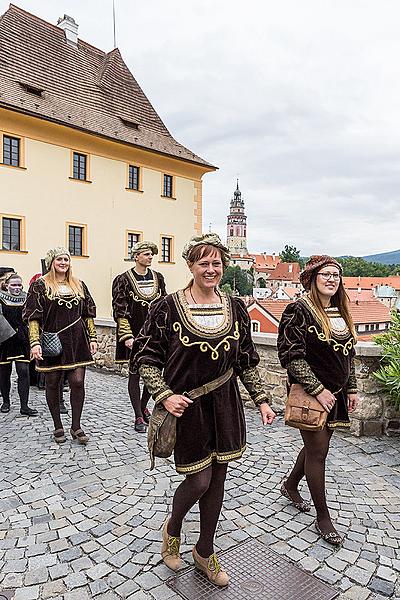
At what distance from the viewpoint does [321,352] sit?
3277 millimetres

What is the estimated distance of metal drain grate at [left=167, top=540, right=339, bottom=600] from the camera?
2.78m

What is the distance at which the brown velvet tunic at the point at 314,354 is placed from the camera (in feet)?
10.6

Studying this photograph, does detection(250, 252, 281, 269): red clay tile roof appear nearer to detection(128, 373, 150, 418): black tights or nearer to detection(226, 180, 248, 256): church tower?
detection(226, 180, 248, 256): church tower

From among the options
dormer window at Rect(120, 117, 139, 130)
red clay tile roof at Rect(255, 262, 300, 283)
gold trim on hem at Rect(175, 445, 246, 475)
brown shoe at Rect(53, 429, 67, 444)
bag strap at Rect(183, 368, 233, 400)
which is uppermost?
dormer window at Rect(120, 117, 139, 130)

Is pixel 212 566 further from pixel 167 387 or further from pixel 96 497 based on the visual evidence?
pixel 96 497

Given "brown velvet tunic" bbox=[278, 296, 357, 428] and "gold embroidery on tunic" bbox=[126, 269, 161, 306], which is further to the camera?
"gold embroidery on tunic" bbox=[126, 269, 161, 306]

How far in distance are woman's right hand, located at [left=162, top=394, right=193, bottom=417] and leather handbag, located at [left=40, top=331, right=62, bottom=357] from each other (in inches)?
110

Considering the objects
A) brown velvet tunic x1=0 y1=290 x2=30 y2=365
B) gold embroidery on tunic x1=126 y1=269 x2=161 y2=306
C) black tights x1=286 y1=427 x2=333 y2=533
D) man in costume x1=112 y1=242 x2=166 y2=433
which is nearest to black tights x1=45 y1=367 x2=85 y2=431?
man in costume x1=112 y1=242 x2=166 y2=433

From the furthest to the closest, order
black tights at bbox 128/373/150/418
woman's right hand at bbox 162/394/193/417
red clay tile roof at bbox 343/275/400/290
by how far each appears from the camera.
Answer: red clay tile roof at bbox 343/275/400/290, black tights at bbox 128/373/150/418, woman's right hand at bbox 162/394/193/417

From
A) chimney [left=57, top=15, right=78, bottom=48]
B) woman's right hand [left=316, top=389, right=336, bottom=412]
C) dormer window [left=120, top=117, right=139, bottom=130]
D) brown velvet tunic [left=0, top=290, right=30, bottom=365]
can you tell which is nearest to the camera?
woman's right hand [left=316, top=389, right=336, bottom=412]

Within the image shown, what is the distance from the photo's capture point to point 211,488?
111 inches

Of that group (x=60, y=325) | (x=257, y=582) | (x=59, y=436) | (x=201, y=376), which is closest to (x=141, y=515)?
(x=257, y=582)

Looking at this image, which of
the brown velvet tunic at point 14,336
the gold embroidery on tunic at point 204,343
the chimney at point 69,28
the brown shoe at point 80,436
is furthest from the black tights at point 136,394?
the chimney at point 69,28

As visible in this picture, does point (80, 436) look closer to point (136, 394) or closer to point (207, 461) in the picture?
point (136, 394)
